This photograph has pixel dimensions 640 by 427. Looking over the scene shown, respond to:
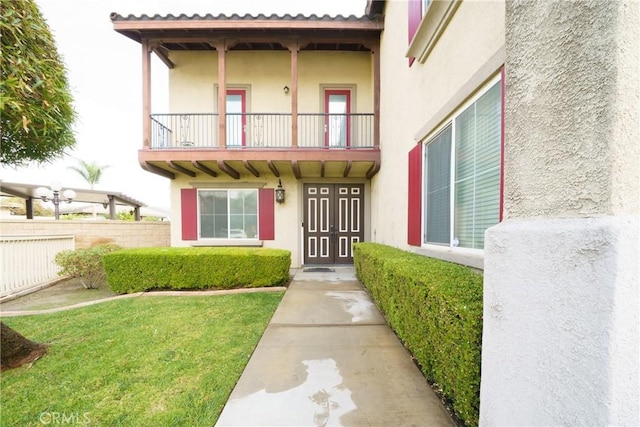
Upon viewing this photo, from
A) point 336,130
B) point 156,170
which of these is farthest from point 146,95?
point 336,130

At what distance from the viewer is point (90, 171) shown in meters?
18.7

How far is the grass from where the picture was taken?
75.1 inches

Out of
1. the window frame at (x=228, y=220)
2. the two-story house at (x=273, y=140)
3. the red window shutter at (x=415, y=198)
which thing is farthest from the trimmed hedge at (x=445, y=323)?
the window frame at (x=228, y=220)

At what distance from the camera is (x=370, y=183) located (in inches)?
300

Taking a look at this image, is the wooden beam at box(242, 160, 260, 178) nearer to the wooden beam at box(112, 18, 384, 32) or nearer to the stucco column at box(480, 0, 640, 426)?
the wooden beam at box(112, 18, 384, 32)

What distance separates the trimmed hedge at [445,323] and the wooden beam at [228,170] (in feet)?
17.5

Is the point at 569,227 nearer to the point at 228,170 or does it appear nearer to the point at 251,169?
the point at 251,169

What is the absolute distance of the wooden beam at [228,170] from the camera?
6.33m

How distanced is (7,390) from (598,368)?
423 centimetres

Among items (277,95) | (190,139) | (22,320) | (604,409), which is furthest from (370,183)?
(22,320)

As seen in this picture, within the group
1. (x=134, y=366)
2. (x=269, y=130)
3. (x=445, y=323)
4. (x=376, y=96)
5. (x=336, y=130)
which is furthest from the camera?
(x=269, y=130)

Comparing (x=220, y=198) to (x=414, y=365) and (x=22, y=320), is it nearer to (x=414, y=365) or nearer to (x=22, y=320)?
(x=22, y=320)

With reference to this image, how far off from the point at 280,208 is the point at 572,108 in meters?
6.91

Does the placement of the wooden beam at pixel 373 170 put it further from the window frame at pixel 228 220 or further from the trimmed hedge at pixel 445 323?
the trimmed hedge at pixel 445 323
